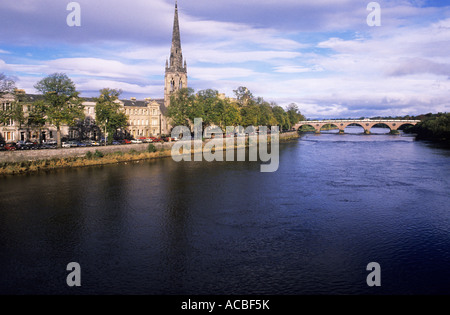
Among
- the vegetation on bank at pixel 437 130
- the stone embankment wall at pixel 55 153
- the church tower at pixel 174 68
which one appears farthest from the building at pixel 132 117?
the vegetation on bank at pixel 437 130

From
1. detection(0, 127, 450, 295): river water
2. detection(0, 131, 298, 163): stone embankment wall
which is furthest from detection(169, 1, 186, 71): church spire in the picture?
detection(0, 127, 450, 295): river water

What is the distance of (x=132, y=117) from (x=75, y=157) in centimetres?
4416

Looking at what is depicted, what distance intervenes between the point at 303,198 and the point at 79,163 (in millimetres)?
37076

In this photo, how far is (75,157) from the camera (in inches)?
2131

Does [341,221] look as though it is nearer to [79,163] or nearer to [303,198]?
[303,198]

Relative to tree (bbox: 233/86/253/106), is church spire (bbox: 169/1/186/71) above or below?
above

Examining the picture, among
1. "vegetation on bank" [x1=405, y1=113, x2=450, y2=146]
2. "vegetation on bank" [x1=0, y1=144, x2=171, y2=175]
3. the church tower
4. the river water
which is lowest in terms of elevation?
the river water

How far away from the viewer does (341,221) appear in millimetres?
26797

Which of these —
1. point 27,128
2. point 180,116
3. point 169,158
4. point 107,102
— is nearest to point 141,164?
point 169,158

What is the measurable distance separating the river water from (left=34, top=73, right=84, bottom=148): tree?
1610 centimetres

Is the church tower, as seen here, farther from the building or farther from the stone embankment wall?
the stone embankment wall

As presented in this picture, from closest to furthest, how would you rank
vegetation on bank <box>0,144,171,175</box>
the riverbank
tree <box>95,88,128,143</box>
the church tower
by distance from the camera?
vegetation on bank <box>0,144,171,175</box> → the riverbank → tree <box>95,88,128,143</box> → the church tower

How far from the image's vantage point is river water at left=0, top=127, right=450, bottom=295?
57.0 feet

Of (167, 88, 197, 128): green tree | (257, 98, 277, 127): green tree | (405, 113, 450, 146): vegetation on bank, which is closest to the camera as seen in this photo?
(167, 88, 197, 128): green tree
